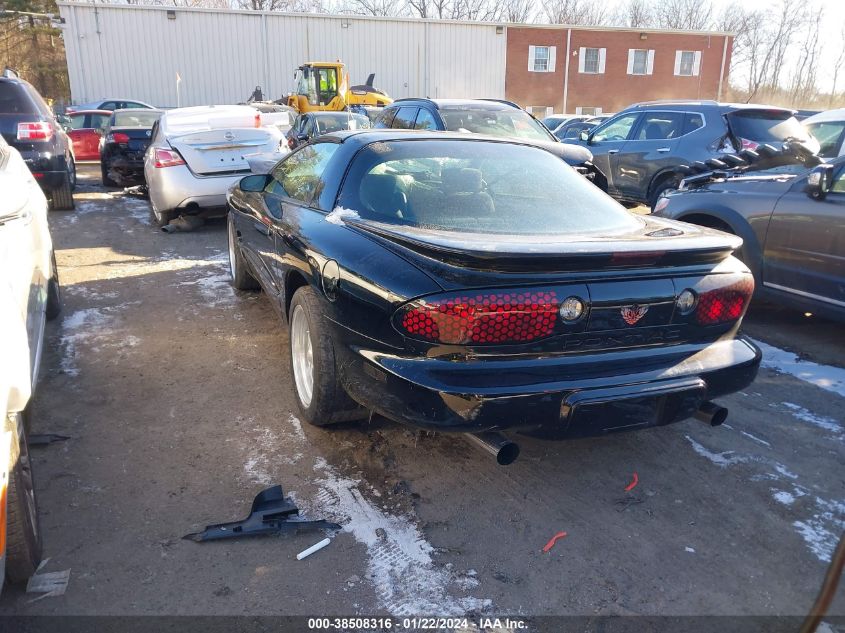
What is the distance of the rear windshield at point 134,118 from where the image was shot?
1289 centimetres

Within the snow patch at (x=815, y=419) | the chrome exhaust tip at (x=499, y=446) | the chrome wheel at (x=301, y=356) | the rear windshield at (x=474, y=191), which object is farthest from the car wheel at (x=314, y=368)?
the snow patch at (x=815, y=419)

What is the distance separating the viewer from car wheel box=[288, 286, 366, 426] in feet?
10.3

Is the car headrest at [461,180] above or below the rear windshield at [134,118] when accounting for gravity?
below

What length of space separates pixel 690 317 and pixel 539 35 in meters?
33.1

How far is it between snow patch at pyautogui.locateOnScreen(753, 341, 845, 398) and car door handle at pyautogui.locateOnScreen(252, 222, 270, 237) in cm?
342

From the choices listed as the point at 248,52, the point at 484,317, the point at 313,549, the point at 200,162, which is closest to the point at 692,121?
the point at 200,162

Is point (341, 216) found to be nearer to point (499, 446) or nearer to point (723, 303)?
point (499, 446)

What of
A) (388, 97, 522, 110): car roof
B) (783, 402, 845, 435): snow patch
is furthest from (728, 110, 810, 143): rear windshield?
(783, 402, 845, 435): snow patch

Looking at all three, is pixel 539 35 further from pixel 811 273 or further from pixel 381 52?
pixel 811 273

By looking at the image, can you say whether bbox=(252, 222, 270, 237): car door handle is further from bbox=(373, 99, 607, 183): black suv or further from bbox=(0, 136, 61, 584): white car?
bbox=(373, 99, 607, 183): black suv

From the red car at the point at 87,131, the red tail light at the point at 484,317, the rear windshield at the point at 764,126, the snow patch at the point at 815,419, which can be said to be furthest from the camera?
the red car at the point at 87,131

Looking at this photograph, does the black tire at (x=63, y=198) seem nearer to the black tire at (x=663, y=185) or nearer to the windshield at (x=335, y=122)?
the windshield at (x=335, y=122)

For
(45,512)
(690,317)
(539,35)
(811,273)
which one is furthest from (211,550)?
(539,35)

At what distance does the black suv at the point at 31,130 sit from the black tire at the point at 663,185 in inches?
320
